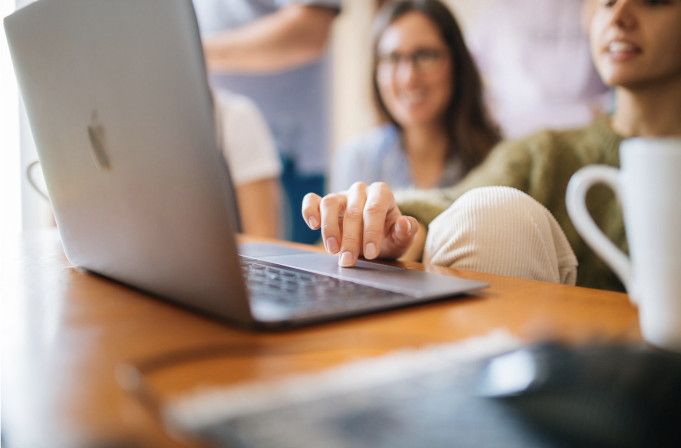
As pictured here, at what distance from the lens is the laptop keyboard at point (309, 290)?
47 centimetres

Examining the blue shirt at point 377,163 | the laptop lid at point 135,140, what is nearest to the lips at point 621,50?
the blue shirt at point 377,163

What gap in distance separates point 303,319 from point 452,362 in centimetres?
12

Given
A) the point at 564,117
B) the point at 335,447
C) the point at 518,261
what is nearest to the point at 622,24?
the point at 564,117

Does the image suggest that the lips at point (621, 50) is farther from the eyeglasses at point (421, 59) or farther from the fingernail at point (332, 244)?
the fingernail at point (332, 244)

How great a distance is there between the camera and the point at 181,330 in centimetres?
42

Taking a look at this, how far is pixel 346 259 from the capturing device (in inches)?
24.7

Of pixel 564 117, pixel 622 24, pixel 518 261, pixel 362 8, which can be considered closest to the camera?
pixel 518 261

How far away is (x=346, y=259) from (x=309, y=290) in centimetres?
13

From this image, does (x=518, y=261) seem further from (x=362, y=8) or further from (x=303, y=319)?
(x=362, y=8)

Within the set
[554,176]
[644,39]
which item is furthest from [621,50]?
[554,176]

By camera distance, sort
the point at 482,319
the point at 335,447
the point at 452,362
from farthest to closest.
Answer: the point at 482,319, the point at 452,362, the point at 335,447

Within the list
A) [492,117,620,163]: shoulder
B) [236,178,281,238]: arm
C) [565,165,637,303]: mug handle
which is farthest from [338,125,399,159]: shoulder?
[565,165,637,303]: mug handle

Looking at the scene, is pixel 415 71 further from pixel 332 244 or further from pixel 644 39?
pixel 332 244

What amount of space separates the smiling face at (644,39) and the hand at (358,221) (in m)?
0.76
